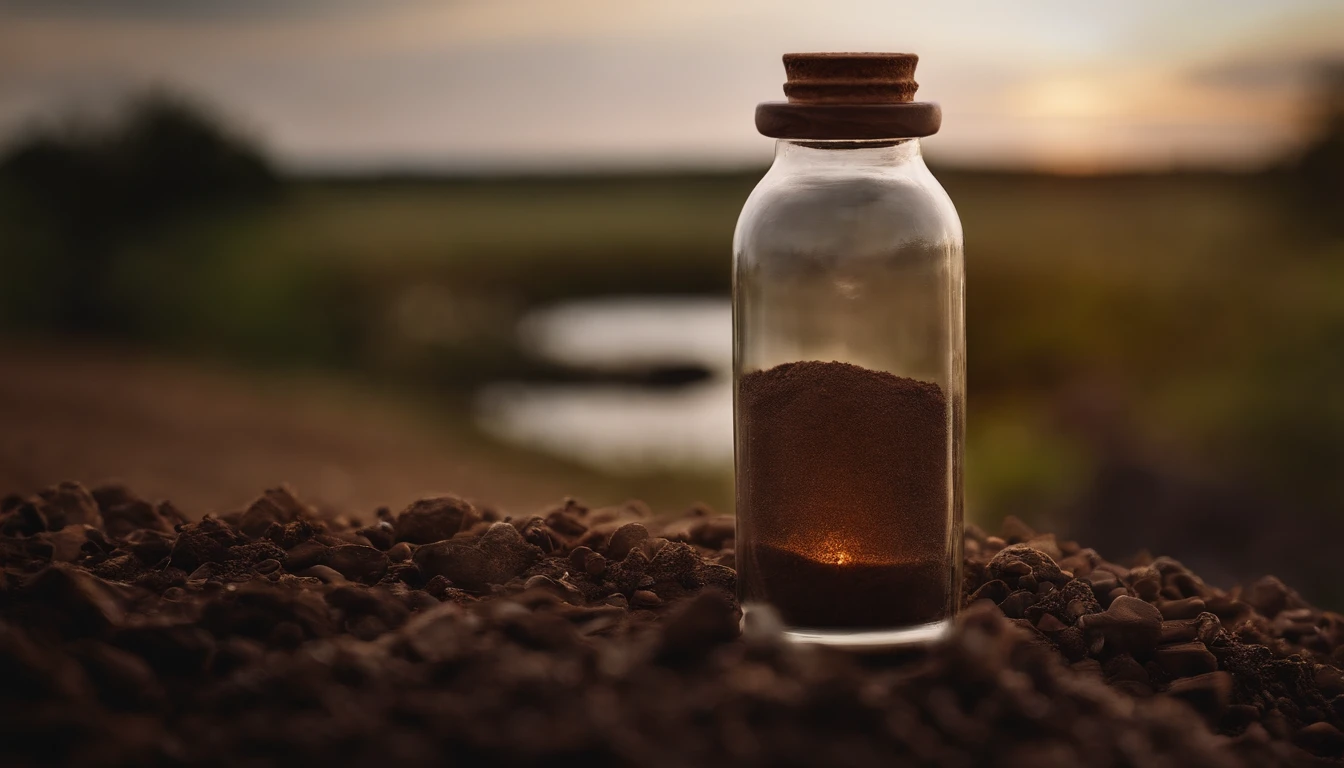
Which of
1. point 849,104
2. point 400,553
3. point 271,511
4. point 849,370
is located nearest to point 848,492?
point 849,370

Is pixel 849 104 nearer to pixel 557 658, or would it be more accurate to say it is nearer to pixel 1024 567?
pixel 1024 567

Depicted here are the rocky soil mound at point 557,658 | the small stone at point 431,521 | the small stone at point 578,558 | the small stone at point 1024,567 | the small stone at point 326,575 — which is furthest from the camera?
the small stone at point 431,521

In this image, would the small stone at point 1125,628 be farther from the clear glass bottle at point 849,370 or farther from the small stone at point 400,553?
the small stone at point 400,553

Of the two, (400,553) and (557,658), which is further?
(400,553)

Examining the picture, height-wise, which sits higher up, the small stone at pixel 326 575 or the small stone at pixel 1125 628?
the small stone at pixel 326 575

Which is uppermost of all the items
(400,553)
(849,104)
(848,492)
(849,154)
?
(849,104)

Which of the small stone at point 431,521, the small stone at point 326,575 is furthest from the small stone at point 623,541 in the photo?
the small stone at point 326,575
